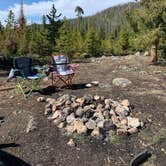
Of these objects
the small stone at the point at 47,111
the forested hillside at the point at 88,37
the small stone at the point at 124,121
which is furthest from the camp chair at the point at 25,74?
the forested hillside at the point at 88,37

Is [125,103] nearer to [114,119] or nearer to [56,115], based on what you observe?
[114,119]

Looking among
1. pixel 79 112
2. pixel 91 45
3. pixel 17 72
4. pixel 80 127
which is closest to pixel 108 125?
pixel 80 127

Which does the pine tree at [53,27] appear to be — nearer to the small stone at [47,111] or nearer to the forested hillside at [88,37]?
the forested hillside at [88,37]

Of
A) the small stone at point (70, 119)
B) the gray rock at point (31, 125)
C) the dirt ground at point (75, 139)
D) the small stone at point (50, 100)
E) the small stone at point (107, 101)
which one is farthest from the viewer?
the small stone at point (50, 100)

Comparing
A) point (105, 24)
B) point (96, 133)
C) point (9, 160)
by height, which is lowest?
point (9, 160)

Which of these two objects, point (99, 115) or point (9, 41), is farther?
point (9, 41)

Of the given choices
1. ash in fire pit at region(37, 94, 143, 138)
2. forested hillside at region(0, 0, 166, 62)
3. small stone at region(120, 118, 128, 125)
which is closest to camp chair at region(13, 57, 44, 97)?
ash in fire pit at region(37, 94, 143, 138)

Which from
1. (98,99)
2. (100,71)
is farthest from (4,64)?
(98,99)

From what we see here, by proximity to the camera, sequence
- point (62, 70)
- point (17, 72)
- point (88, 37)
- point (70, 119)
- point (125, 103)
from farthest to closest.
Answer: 1. point (88, 37)
2. point (62, 70)
3. point (17, 72)
4. point (125, 103)
5. point (70, 119)

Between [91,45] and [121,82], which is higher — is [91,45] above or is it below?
below

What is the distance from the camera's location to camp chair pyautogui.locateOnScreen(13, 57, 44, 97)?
9.40 m

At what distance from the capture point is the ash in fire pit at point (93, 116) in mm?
6918

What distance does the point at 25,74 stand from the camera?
9672 millimetres

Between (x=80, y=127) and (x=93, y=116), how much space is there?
27.6 inches
